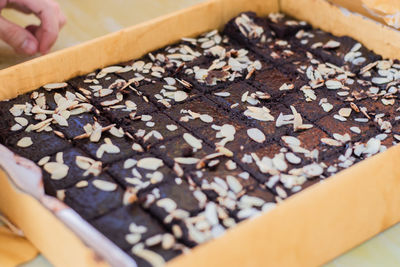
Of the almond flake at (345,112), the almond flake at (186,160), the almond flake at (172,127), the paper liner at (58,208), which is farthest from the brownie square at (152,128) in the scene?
the almond flake at (345,112)

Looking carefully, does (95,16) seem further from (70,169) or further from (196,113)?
(70,169)

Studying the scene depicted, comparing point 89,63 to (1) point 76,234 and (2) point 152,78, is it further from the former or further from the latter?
(1) point 76,234

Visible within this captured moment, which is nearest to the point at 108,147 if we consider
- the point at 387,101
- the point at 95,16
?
the point at 387,101

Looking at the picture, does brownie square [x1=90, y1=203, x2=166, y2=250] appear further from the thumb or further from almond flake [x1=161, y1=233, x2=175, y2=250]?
the thumb

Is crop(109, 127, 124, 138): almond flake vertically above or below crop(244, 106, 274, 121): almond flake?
below

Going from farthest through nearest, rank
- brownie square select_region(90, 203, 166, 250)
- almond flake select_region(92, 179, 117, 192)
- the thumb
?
1. the thumb
2. almond flake select_region(92, 179, 117, 192)
3. brownie square select_region(90, 203, 166, 250)

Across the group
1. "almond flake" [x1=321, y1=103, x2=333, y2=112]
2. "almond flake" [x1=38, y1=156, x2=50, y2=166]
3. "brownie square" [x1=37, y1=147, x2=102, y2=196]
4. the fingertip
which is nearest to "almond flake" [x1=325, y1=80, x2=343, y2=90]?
"almond flake" [x1=321, y1=103, x2=333, y2=112]

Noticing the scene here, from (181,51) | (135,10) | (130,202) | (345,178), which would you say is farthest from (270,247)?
(135,10)
